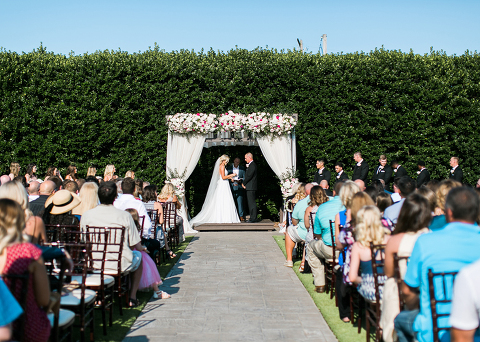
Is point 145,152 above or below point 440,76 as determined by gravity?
below

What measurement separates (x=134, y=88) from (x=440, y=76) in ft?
29.7

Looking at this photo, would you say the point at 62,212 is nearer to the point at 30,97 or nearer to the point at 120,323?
the point at 120,323

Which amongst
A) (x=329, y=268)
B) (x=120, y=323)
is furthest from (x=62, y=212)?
(x=329, y=268)

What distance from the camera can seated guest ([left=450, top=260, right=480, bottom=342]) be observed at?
2069 millimetres

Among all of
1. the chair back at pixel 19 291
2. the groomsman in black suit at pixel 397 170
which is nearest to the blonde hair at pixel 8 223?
the chair back at pixel 19 291

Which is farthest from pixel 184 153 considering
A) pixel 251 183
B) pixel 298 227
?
pixel 298 227

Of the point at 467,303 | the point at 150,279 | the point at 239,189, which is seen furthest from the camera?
the point at 239,189

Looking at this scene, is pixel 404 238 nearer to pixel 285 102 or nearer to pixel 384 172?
pixel 384 172

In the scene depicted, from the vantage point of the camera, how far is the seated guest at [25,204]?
165 inches

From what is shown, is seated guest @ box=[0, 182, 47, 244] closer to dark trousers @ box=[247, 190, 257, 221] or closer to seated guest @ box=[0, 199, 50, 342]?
seated guest @ box=[0, 199, 50, 342]

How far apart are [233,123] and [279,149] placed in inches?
58.2

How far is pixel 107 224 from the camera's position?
5.33 m

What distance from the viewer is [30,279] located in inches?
111

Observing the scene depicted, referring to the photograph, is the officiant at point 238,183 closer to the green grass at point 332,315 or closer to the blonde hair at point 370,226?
the green grass at point 332,315
